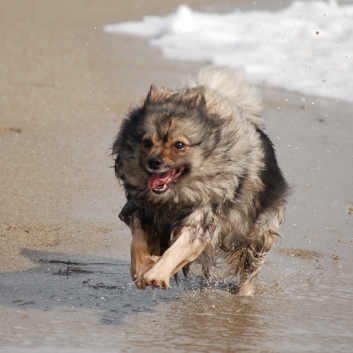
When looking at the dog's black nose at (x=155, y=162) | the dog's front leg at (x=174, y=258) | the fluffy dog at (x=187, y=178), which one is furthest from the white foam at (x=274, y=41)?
the dog's black nose at (x=155, y=162)

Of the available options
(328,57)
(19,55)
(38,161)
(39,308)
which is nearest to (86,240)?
(39,308)

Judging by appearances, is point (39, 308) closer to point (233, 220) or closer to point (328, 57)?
point (233, 220)

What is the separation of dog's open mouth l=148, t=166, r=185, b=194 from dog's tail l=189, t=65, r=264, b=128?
0.84 meters

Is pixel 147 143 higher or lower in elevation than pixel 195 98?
lower

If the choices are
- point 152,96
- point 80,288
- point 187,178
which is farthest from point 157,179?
point 80,288

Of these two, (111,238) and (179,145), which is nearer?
(179,145)

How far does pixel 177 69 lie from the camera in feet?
39.6

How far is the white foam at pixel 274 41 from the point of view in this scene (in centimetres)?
1167

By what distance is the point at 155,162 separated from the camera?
4309 millimetres

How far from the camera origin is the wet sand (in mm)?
4383

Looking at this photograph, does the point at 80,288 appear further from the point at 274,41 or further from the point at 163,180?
the point at 274,41

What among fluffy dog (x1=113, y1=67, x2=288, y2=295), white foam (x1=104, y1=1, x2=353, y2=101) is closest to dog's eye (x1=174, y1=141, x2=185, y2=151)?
fluffy dog (x1=113, y1=67, x2=288, y2=295)

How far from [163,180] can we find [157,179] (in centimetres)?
4

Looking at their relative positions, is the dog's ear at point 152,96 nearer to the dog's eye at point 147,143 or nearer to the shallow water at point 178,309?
the dog's eye at point 147,143
